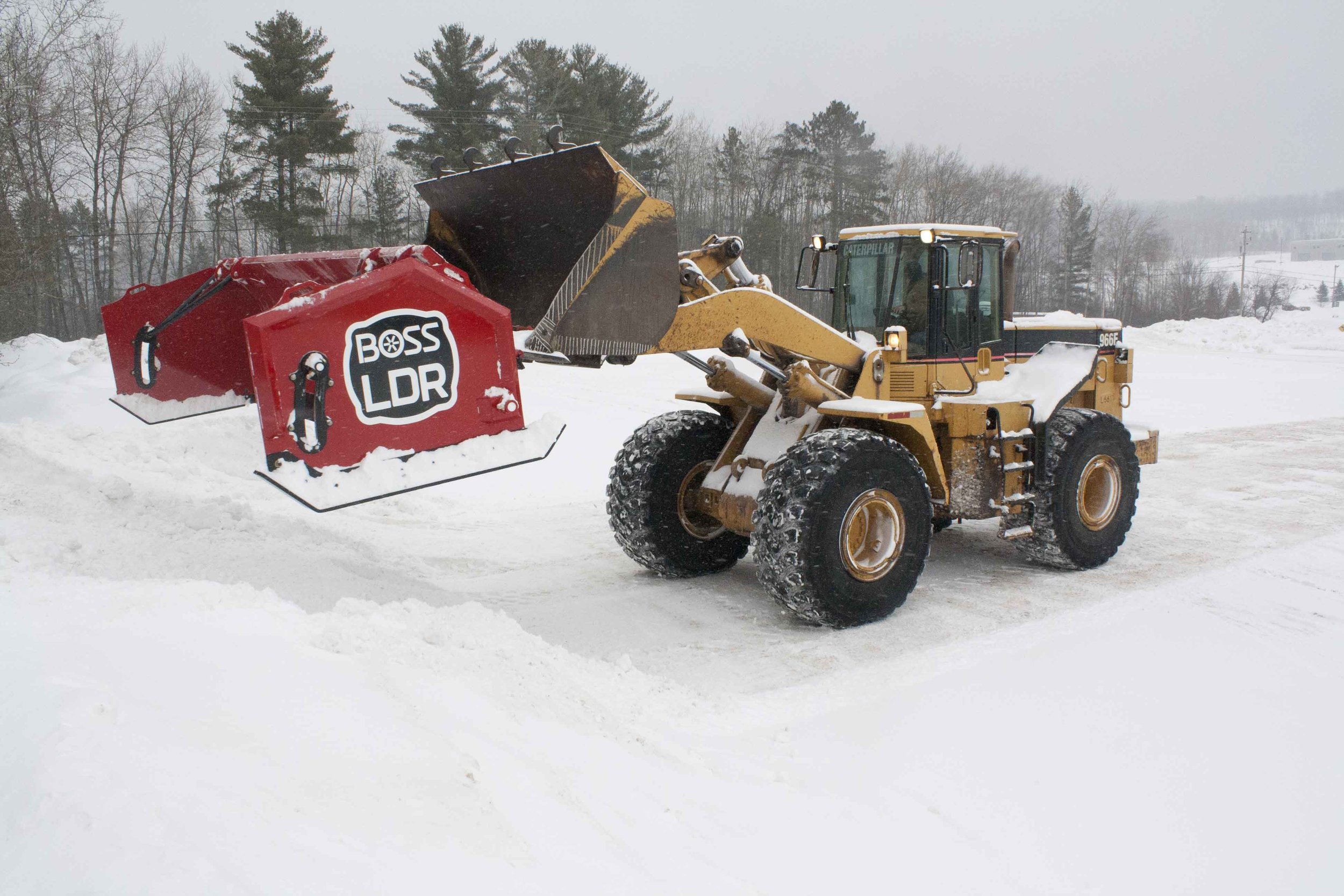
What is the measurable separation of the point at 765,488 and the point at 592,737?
2.15m

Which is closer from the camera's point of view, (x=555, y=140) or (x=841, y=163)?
(x=555, y=140)

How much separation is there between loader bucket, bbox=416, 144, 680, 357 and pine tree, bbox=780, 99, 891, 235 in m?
30.5

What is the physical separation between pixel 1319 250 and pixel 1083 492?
491 feet

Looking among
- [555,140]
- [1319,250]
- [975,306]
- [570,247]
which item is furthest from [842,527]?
[1319,250]

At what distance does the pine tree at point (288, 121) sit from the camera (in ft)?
88.3

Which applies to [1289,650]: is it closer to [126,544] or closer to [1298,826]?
[1298,826]

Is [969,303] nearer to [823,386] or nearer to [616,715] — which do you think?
[823,386]

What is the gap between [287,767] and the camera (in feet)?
8.73

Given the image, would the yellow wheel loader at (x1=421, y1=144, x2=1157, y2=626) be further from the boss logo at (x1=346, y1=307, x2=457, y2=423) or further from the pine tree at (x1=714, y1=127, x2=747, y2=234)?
the pine tree at (x1=714, y1=127, x2=747, y2=234)

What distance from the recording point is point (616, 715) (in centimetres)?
385

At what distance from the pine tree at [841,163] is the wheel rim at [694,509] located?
96.7 feet

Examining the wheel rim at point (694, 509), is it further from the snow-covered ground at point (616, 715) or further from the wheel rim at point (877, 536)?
the wheel rim at point (877, 536)

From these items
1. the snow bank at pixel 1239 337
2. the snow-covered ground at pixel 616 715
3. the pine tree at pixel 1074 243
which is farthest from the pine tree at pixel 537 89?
the pine tree at pixel 1074 243

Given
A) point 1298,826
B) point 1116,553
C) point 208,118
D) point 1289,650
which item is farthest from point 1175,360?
point 208,118
